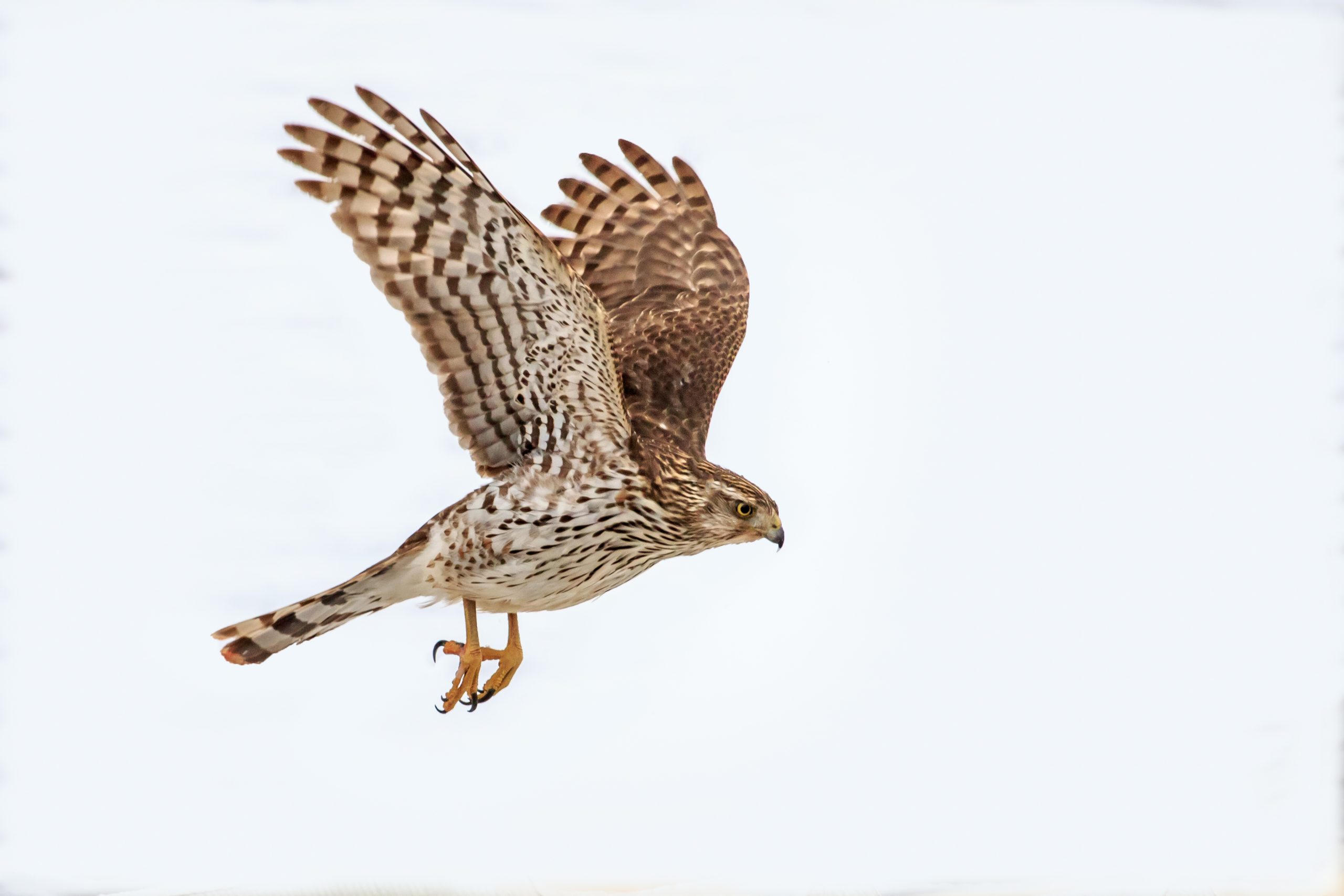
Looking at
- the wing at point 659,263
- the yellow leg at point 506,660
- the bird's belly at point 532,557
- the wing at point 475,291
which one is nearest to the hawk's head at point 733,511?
the bird's belly at point 532,557

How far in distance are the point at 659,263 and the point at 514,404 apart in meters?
0.69

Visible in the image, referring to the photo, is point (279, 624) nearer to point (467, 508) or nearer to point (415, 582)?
point (415, 582)

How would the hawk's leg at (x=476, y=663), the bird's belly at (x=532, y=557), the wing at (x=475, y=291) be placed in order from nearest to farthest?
the wing at (x=475, y=291), the bird's belly at (x=532, y=557), the hawk's leg at (x=476, y=663)

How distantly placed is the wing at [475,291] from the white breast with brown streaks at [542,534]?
0.06 meters

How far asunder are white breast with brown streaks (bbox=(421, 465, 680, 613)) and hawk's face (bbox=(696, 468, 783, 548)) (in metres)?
0.09

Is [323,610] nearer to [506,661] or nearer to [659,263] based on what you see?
[506,661]

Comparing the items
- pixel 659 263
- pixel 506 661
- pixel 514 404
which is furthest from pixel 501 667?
pixel 659 263

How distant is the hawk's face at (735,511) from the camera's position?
2688 millimetres

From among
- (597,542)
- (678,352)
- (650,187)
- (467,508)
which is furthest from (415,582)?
(650,187)

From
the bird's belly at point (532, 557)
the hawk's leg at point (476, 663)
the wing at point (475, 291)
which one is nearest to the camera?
the wing at point (475, 291)

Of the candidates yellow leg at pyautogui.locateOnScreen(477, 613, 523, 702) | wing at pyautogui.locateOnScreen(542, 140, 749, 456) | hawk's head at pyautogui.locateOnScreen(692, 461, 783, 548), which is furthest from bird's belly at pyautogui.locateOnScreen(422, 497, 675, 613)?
wing at pyautogui.locateOnScreen(542, 140, 749, 456)

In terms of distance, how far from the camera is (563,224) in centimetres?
317

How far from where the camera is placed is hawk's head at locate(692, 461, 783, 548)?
8.82 feet

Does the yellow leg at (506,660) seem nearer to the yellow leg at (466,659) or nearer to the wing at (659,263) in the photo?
the yellow leg at (466,659)
